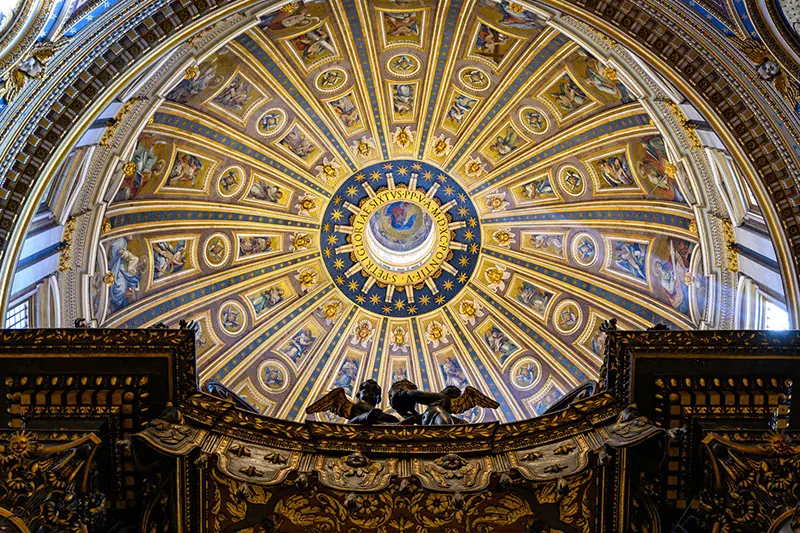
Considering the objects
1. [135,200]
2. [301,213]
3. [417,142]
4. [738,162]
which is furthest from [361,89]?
[738,162]

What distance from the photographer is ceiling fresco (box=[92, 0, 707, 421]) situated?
75.8 ft

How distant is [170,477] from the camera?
380 inches

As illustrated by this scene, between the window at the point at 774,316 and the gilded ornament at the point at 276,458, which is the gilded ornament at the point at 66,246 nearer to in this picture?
the gilded ornament at the point at 276,458

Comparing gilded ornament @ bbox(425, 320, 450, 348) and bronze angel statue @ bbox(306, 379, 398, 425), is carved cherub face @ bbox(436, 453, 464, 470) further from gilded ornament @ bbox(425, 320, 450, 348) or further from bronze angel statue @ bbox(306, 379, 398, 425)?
gilded ornament @ bbox(425, 320, 450, 348)

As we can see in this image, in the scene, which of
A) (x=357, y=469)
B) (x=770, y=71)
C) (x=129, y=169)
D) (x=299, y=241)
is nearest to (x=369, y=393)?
(x=357, y=469)

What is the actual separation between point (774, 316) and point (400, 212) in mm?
15105

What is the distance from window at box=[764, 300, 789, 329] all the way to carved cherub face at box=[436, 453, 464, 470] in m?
9.19

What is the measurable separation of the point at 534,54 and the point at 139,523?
17.2m

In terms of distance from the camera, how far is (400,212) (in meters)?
30.8

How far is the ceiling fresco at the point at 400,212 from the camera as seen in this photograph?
75.8 ft

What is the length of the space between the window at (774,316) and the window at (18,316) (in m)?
13.6

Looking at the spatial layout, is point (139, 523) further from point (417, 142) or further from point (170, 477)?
point (417, 142)

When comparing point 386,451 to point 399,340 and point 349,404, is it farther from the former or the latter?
point 399,340

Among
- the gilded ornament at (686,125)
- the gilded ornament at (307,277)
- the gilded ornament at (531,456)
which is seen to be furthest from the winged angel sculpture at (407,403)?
the gilded ornament at (307,277)
